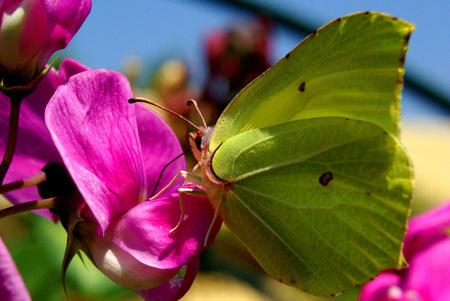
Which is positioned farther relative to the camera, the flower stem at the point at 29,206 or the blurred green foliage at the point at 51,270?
the blurred green foliage at the point at 51,270

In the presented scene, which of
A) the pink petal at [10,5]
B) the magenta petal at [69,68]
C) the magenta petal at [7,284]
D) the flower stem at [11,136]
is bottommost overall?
the magenta petal at [7,284]

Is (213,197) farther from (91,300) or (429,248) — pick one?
(91,300)

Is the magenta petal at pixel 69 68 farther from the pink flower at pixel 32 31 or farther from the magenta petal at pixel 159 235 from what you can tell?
the magenta petal at pixel 159 235

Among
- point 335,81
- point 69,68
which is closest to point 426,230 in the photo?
point 335,81

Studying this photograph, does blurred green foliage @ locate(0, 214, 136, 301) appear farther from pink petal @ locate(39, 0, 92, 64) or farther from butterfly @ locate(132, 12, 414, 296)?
pink petal @ locate(39, 0, 92, 64)

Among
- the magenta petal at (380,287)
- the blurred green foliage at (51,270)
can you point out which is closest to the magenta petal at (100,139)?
the magenta petal at (380,287)

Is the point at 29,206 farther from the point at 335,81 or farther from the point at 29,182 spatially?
the point at 335,81
